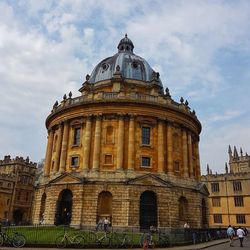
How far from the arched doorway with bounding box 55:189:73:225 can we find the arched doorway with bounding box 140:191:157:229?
8.19 metres

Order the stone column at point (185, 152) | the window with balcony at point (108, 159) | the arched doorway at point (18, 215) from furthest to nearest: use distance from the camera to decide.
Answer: the arched doorway at point (18, 215)
the stone column at point (185, 152)
the window with balcony at point (108, 159)

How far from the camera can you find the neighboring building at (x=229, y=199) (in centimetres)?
6321

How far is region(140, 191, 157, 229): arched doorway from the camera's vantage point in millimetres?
32031

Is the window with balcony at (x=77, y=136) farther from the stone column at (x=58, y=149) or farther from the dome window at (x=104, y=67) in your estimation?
the dome window at (x=104, y=67)

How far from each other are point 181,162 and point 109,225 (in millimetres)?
12652

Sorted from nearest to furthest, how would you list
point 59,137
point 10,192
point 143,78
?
point 59,137, point 143,78, point 10,192

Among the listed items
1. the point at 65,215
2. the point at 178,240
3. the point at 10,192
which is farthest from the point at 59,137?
the point at 10,192

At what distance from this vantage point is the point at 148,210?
107 ft

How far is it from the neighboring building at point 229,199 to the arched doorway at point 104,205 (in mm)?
41111

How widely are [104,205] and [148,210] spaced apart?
482 centimetres

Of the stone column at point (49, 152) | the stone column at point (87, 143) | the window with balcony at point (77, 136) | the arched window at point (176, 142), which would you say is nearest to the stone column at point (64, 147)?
the window with balcony at point (77, 136)

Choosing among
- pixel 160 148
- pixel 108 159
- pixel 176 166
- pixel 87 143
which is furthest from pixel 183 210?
pixel 87 143

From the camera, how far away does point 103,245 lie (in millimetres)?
19703

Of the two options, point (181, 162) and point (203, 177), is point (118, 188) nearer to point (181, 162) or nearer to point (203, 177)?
point (181, 162)
